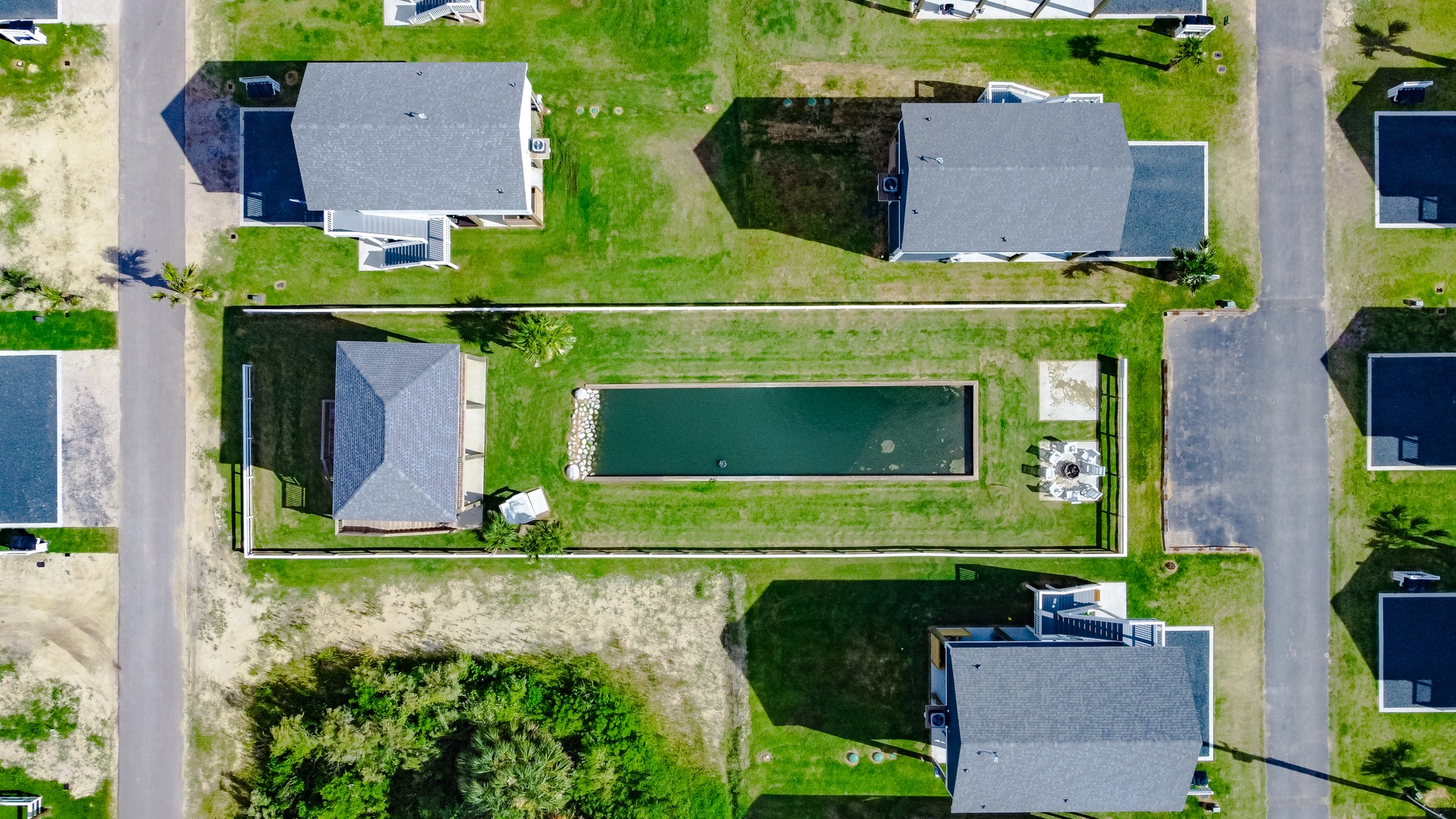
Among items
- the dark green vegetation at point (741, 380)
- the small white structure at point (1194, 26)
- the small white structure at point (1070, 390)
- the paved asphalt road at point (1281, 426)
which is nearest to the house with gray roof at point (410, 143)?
the dark green vegetation at point (741, 380)

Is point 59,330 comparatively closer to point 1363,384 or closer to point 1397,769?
point 1363,384

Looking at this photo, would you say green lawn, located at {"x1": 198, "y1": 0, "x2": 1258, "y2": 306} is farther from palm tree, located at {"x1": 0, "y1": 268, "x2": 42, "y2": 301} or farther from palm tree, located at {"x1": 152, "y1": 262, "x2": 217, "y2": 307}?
palm tree, located at {"x1": 0, "y1": 268, "x2": 42, "y2": 301}

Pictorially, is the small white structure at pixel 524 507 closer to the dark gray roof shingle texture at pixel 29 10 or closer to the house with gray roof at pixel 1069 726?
the house with gray roof at pixel 1069 726

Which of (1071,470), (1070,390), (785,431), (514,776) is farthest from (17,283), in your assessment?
(1071,470)

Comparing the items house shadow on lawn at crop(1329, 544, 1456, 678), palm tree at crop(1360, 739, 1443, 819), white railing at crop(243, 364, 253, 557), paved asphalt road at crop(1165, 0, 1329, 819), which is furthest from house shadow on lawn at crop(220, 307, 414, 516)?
palm tree at crop(1360, 739, 1443, 819)

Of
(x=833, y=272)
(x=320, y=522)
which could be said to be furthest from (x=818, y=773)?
(x=320, y=522)

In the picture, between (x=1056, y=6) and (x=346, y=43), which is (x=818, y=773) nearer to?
(x=1056, y=6)
